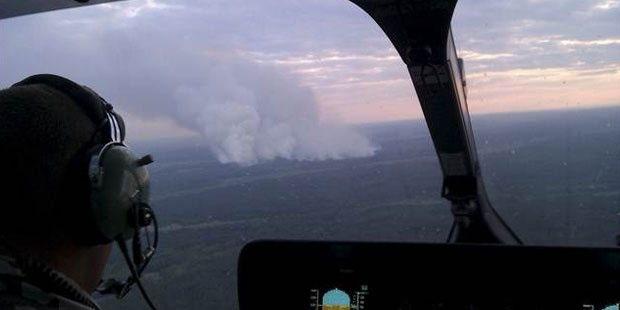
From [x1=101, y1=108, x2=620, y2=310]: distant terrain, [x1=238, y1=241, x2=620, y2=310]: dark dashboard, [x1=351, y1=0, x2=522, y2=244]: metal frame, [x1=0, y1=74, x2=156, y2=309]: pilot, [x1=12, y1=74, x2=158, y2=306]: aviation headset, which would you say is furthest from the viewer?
[x1=101, y1=108, x2=620, y2=310]: distant terrain

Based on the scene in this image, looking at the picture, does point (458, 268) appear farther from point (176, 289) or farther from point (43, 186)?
point (176, 289)

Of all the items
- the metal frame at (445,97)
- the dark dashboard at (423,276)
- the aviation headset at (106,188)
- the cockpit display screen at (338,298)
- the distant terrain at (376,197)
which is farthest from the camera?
the distant terrain at (376,197)

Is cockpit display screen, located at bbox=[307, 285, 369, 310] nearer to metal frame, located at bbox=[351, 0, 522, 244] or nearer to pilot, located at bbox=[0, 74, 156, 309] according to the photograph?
pilot, located at bbox=[0, 74, 156, 309]

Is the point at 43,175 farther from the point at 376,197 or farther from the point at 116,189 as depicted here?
the point at 376,197

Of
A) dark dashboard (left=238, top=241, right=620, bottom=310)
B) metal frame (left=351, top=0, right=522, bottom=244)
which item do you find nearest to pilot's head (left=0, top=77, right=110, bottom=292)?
dark dashboard (left=238, top=241, right=620, bottom=310)

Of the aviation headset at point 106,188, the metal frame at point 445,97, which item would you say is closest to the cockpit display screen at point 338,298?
the aviation headset at point 106,188

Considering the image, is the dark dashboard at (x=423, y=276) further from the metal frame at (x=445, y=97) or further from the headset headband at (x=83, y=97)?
the metal frame at (x=445, y=97)

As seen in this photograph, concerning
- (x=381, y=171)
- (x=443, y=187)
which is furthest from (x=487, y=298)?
(x=381, y=171)

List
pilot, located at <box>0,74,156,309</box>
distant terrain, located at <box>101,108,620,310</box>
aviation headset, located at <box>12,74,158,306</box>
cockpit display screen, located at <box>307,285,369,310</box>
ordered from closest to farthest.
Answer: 1. pilot, located at <box>0,74,156,309</box>
2. aviation headset, located at <box>12,74,158,306</box>
3. cockpit display screen, located at <box>307,285,369,310</box>
4. distant terrain, located at <box>101,108,620,310</box>

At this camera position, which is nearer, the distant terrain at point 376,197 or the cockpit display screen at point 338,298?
the cockpit display screen at point 338,298
